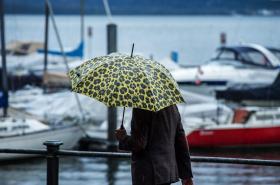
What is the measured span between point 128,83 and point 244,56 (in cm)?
1963

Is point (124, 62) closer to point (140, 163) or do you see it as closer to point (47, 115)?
point (140, 163)

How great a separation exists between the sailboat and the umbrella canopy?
980 cm

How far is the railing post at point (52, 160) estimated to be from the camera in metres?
6.80

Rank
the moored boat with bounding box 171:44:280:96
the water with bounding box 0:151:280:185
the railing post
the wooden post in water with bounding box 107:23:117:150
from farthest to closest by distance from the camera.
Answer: the moored boat with bounding box 171:44:280:96 < the wooden post in water with bounding box 107:23:117:150 < the water with bounding box 0:151:280:185 < the railing post

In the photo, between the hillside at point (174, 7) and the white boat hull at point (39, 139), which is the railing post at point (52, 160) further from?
the hillside at point (174, 7)

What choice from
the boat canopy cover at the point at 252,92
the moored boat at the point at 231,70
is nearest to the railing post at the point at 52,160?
the boat canopy cover at the point at 252,92

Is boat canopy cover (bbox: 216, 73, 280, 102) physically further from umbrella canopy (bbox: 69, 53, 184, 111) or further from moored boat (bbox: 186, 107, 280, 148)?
umbrella canopy (bbox: 69, 53, 184, 111)

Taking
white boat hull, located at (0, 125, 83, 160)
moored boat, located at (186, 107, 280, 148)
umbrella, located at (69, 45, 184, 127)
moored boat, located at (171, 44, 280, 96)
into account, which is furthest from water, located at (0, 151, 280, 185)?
moored boat, located at (171, 44, 280, 96)

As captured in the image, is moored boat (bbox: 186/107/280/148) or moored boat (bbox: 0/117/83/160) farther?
moored boat (bbox: 186/107/280/148)

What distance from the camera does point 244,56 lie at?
82.0 ft

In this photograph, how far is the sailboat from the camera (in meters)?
15.6

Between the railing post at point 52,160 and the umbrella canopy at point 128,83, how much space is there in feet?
3.51

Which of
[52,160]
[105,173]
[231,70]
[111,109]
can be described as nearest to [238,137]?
[111,109]

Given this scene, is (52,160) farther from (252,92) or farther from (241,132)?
(252,92)
